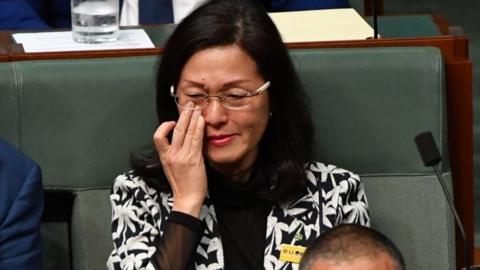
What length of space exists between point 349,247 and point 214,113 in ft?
1.62

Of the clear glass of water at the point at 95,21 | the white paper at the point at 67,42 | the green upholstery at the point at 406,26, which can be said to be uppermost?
the clear glass of water at the point at 95,21

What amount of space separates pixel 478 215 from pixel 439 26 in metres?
1.14

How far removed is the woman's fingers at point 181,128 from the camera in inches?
87.0

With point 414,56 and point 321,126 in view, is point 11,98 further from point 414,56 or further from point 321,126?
point 414,56

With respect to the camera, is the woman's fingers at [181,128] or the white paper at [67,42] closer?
the woman's fingers at [181,128]

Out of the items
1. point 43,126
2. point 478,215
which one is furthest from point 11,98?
point 478,215

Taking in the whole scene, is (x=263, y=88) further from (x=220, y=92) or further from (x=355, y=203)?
(x=355, y=203)

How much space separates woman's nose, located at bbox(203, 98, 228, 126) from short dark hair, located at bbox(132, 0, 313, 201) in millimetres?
81

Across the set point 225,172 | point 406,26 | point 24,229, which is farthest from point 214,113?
point 406,26

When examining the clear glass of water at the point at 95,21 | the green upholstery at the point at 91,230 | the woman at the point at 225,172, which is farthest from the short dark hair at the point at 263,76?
the clear glass of water at the point at 95,21

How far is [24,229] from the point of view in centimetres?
219

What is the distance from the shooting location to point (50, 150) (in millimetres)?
2365

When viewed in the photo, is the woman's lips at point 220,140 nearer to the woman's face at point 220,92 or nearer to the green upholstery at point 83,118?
the woman's face at point 220,92

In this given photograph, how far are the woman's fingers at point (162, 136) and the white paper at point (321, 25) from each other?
1.26 ft
